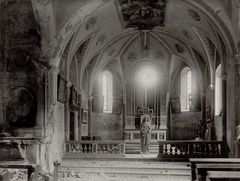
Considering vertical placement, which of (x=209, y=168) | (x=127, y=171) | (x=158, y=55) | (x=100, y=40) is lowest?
(x=127, y=171)

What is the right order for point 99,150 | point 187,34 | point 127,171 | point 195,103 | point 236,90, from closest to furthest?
point 127,171
point 236,90
point 99,150
point 187,34
point 195,103

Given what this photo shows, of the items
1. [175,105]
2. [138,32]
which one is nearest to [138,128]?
[175,105]

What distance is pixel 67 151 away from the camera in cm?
1486

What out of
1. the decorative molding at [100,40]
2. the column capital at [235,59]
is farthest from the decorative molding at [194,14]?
the decorative molding at [100,40]

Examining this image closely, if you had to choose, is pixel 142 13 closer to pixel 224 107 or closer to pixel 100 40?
pixel 100 40

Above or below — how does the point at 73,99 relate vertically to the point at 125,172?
above

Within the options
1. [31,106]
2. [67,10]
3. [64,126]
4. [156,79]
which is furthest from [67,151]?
[156,79]

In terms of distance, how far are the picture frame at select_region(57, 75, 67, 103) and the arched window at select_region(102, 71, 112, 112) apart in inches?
268

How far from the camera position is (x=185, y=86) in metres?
21.2

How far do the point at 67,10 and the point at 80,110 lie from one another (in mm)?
7342

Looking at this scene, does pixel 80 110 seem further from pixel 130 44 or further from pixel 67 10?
pixel 67 10

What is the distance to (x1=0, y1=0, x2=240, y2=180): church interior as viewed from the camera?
11.9m

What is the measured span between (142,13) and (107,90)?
315 inches

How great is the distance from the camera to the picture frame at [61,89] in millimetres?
13774
